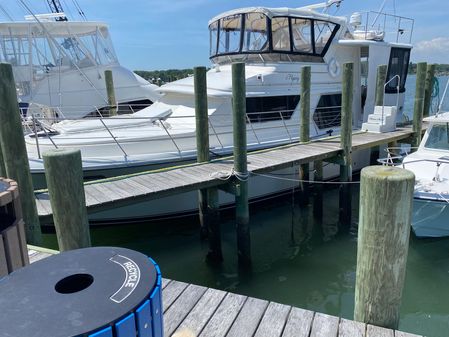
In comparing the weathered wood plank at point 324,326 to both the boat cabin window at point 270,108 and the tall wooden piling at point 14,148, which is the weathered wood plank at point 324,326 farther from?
the boat cabin window at point 270,108

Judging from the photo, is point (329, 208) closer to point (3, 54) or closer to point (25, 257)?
point (25, 257)

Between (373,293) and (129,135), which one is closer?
(373,293)

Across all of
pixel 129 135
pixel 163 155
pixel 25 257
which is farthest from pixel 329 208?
pixel 25 257

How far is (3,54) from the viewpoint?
13.3m

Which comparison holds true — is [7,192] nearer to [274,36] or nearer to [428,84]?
[274,36]

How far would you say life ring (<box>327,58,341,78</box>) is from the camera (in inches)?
388

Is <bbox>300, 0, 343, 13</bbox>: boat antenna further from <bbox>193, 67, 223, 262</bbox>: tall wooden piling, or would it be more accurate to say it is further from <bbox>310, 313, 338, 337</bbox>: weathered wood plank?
<bbox>310, 313, 338, 337</bbox>: weathered wood plank

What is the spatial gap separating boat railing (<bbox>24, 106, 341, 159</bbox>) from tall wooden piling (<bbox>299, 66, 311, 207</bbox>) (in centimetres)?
47

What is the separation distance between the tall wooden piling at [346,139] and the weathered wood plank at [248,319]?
548cm

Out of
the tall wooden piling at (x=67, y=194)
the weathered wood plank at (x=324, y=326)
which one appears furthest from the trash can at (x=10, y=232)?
the weathered wood plank at (x=324, y=326)

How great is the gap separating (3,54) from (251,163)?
11164 mm

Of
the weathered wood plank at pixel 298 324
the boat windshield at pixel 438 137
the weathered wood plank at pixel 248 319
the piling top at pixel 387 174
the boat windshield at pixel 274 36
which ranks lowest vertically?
the weathered wood plank at pixel 298 324

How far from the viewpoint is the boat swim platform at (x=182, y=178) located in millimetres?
5152

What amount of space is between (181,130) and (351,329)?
5.66m
